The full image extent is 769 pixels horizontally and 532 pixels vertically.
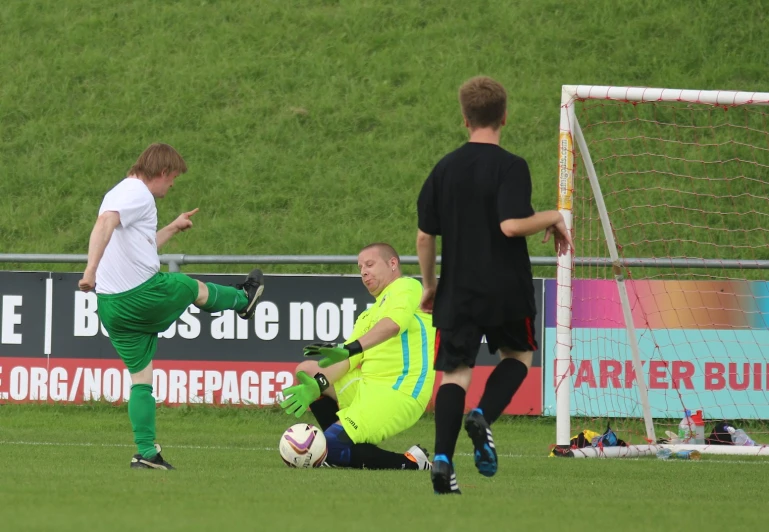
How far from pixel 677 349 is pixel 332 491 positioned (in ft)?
18.2

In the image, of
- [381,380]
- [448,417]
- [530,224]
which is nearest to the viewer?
[530,224]

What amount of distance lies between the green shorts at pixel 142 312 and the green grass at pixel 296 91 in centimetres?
593

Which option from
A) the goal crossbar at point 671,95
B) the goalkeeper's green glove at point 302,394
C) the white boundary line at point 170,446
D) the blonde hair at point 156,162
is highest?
the goal crossbar at point 671,95

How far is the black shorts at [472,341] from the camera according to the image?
555 cm

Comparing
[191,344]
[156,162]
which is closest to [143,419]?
[156,162]

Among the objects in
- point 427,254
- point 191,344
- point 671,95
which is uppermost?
point 671,95

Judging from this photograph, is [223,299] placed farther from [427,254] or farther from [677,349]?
[677,349]

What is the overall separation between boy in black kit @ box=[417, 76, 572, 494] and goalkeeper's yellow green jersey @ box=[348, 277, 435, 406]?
176 cm

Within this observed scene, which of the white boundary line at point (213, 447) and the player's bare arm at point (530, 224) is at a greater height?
the player's bare arm at point (530, 224)

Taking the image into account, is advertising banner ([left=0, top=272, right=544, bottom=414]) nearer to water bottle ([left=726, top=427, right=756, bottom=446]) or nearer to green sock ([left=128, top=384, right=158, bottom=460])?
water bottle ([left=726, top=427, right=756, bottom=446])

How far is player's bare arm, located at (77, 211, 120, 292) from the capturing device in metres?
6.71

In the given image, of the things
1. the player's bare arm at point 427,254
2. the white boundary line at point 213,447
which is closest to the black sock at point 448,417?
the player's bare arm at point 427,254

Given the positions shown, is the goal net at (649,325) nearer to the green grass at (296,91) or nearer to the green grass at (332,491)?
the green grass at (332,491)

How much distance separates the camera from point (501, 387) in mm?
5645
